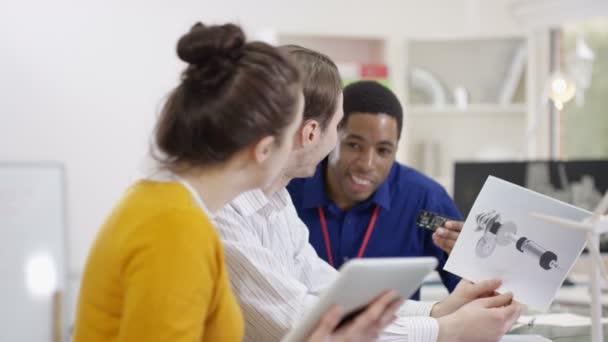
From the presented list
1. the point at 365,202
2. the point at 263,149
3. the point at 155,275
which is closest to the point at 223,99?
the point at 263,149

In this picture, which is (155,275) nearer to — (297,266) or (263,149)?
(263,149)

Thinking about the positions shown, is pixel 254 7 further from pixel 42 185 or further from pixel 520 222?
pixel 520 222

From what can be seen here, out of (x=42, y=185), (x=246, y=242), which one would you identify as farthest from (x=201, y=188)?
(x=42, y=185)

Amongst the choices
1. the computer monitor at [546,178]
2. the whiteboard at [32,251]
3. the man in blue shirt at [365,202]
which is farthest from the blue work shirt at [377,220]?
the whiteboard at [32,251]

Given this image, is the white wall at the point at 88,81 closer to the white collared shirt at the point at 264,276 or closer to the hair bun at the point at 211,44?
the white collared shirt at the point at 264,276

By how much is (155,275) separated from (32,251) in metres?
3.07

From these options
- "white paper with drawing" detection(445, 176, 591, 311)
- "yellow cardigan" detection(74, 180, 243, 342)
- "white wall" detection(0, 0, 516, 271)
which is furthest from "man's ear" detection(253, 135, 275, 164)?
"white wall" detection(0, 0, 516, 271)

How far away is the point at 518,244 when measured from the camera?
60.4 inches

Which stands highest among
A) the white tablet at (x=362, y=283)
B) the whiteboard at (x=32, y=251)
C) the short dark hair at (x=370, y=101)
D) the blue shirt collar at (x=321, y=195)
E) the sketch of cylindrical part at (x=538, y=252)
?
the short dark hair at (x=370, y=101)

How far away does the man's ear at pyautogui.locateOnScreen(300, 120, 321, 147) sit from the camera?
5.05ft

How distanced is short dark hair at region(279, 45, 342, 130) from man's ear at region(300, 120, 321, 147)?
13 millimetres

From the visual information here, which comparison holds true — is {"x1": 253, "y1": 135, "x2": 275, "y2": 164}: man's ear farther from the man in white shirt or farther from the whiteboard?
the whiteboard

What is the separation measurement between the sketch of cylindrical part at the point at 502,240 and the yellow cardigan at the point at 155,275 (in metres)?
0.58

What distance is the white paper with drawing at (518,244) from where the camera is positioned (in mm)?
1479
